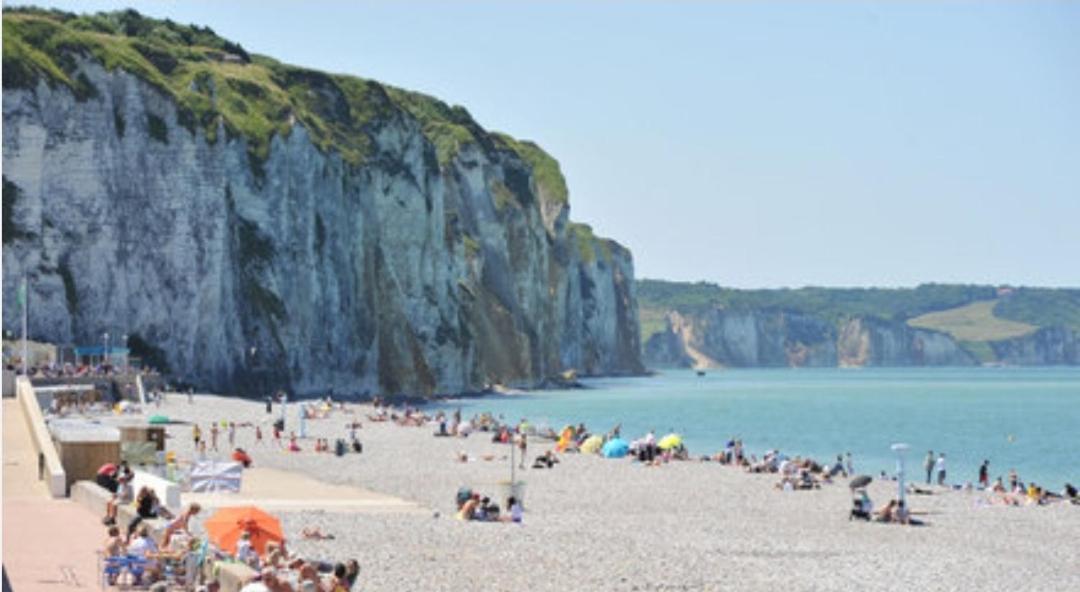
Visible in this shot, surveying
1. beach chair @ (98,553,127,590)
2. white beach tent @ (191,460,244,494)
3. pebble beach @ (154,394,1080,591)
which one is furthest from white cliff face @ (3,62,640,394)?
beach chair @ (98,553,127,590)

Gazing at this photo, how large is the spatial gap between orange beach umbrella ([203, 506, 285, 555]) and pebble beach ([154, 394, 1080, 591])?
1.44 meters

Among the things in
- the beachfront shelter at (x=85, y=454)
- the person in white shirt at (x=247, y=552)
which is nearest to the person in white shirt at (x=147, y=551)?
the person in white shirt at (x=247, y=552)

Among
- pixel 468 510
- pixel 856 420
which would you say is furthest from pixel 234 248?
pixel 468 510

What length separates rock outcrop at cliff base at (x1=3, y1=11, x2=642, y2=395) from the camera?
80.2m

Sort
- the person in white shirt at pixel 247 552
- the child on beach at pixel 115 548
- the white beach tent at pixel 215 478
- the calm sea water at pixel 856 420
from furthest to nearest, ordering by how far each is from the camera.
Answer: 1. the calm sea water at pixel 856 420
2. the white beach tent at pixel 215 478
3. the person in white shirt at pixel 247 552
4. the child on beach at pixel 115 548

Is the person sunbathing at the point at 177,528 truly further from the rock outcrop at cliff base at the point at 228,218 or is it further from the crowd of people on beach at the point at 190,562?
the rock outcrop at cliff base at the point at 228,218

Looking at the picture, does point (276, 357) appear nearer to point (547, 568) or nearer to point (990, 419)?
point (990, 419)

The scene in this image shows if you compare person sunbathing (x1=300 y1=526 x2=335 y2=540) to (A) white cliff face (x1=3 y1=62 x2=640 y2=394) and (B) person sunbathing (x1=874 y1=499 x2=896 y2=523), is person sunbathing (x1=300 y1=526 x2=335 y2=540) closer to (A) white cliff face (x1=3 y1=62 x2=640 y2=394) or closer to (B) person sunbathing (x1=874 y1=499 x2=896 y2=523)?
(B) person sunbathing (x1=874 y1=499 x2=896 y2=523)

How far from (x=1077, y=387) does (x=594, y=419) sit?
118 meters

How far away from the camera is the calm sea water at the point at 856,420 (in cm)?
6875

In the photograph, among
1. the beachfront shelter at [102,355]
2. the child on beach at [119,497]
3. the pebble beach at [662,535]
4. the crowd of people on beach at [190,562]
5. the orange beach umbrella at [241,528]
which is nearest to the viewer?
the crowd of people on beach at [190,562]

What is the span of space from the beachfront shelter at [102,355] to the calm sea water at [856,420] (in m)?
21.8

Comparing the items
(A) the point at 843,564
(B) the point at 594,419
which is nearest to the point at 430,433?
(B) the point at 594,419

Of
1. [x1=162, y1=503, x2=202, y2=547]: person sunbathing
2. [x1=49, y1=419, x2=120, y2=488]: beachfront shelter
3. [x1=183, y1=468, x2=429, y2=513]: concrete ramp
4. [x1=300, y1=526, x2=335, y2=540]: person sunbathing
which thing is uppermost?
[x1=49, y1=419, x2=120, y2=488]: beachfront shelter
